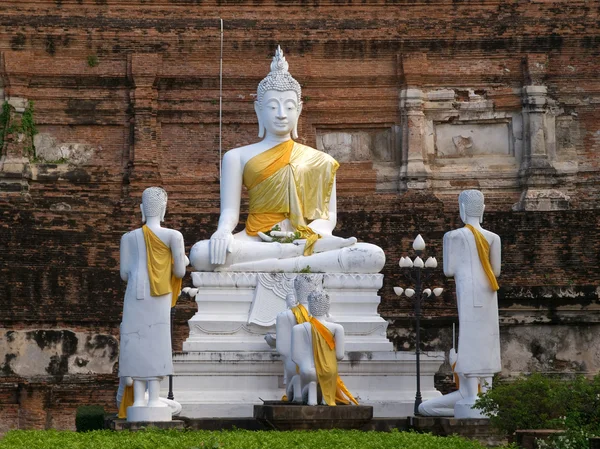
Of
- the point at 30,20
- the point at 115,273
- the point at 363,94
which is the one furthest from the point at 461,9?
the point at 115,273

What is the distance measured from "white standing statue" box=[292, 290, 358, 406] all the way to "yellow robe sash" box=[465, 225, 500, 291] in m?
1.50

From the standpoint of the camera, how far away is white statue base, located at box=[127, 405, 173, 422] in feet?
42.1

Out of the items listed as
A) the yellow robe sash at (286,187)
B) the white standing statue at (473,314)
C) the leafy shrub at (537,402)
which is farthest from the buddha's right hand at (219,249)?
the leafy shrub at (537,402)

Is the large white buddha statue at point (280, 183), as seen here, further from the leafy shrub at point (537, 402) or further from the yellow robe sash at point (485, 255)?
the leafy shrub at point (537, 402)

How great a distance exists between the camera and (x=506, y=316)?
1889 centimetres

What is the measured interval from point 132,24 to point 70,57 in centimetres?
118

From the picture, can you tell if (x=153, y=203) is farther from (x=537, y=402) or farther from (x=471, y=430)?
(x=537, y=402)

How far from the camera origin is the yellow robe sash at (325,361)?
13.0 meters

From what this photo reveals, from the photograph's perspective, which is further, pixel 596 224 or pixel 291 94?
pixel 596 224

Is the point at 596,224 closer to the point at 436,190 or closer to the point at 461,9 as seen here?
the point at 436,190

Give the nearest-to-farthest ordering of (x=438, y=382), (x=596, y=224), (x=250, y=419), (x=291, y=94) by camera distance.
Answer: (x=250, y=419), (x=291, y=94), (x=438, y=382), (x=596, y=224)

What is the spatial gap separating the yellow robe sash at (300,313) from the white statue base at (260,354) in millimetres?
1097

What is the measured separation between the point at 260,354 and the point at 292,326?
112 centimetres

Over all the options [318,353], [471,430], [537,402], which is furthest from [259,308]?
[537,402]
